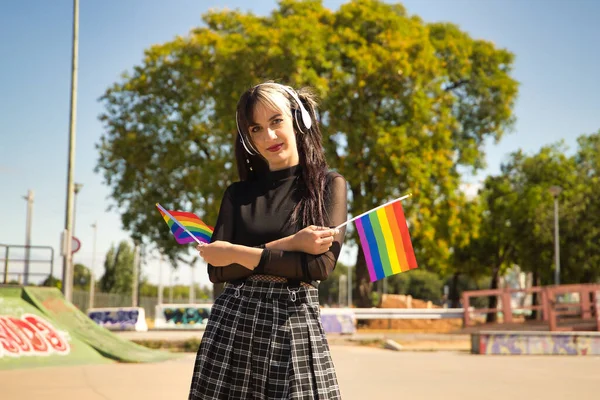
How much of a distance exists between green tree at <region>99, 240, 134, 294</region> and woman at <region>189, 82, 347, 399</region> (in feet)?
271

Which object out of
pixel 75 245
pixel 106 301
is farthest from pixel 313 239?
pixel 106 301

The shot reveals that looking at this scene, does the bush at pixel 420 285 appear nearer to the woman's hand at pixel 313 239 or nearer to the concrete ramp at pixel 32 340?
the concrete ramp at pixel 32 340

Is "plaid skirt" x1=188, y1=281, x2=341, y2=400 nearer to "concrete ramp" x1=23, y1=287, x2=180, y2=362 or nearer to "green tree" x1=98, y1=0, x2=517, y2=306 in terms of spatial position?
"concrete ramp" x1=23, y1=287, x2=180, y2=362

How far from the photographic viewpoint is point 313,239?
8.79 feet

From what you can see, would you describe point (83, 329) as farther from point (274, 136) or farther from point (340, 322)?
point (340, 322)

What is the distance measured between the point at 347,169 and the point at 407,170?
2.16m

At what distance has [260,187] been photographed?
3.02m

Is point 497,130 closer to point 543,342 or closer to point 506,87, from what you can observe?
point 506,87

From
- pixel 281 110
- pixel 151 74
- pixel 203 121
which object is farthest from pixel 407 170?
pixel 281 110

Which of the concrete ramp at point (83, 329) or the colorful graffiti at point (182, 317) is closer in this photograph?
the concrete ramp at point (83, 329)

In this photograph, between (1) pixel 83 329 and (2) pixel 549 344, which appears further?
(2) pixel 549 344

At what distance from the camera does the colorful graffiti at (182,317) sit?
30.3 metres

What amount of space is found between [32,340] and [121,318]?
62.1ft

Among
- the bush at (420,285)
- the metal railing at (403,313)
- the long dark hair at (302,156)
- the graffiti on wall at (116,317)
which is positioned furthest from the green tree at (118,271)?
the long dark hair at (302,156)
